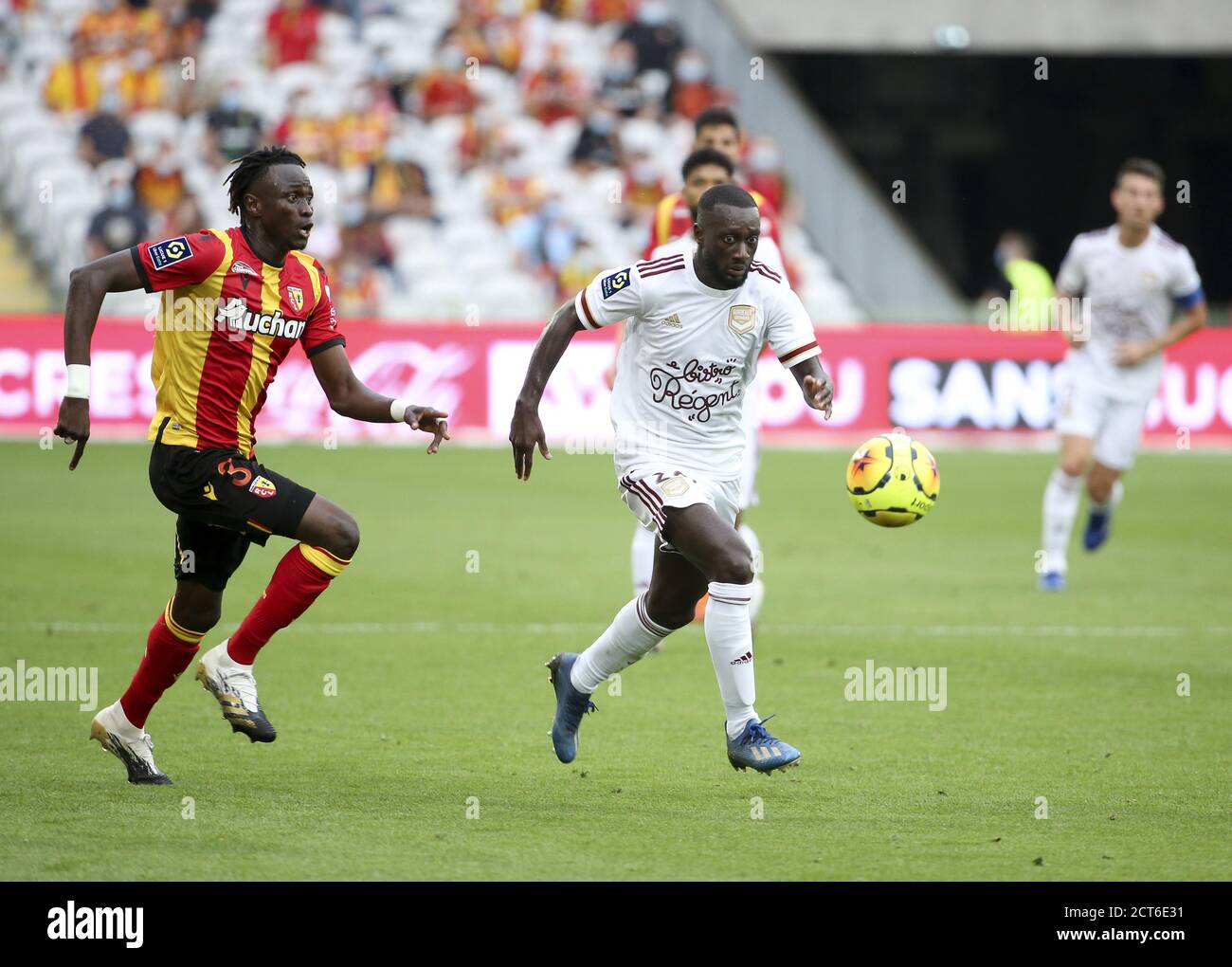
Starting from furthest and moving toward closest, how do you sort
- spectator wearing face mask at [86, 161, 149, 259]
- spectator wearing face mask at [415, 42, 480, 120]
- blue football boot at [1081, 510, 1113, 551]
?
spectator wearing face mask at [415, 42, 480, 120], spectator wearing face mask at [86, 161, 149, 259], blue football boot at [1081, 510, 1113, 551]

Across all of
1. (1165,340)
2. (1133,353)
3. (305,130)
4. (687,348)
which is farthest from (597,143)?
(687,348)

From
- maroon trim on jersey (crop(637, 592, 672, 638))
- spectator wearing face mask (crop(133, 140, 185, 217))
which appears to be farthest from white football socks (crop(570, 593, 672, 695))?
spectator wearing face mask (crop(133, 140, 185, 217))

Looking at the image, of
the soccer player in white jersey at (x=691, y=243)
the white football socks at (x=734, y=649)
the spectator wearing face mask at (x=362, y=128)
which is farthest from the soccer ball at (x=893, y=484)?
the spectator wearing face mask at (x=362, y=128)

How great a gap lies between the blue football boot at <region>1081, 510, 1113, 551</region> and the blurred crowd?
11411mm

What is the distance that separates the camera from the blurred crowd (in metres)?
24.5

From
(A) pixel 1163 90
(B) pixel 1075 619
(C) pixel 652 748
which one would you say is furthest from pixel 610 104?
(C) pixel 652 748

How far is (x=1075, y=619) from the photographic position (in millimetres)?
11375

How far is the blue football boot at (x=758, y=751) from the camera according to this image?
6.50m

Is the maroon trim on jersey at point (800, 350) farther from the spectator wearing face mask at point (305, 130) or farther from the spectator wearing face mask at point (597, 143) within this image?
the spectator wearing face mask at point (597, 143)

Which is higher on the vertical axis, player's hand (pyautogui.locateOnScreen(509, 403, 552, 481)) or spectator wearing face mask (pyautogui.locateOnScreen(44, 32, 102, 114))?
spectator wearing face mask (pyautogui.locateOnScreen(44, 32, 102, 114))

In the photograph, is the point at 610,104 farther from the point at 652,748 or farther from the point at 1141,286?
the point at 652,748

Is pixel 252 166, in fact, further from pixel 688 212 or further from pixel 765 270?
pixel 688 212

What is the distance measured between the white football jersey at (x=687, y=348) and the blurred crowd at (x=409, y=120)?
16.6 meters

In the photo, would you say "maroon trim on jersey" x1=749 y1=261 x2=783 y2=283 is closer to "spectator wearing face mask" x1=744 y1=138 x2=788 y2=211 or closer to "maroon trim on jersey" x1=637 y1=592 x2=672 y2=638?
"maroon trim on jersey" x1=637 y1=592 x2=672 y2=638
